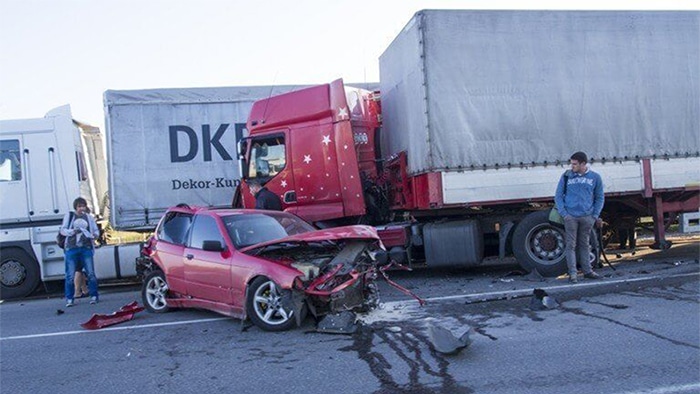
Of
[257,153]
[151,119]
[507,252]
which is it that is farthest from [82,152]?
[507,252]

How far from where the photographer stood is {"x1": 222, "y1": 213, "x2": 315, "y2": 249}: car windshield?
23.0ft

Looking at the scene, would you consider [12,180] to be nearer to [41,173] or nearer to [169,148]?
[41,173]

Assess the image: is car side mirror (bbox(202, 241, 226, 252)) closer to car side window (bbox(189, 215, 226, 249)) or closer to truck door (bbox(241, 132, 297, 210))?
car side window (bbox(189, 215, 226, 249))

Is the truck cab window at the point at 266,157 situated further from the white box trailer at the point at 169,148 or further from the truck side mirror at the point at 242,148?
the white box trailer at the point at 169,148

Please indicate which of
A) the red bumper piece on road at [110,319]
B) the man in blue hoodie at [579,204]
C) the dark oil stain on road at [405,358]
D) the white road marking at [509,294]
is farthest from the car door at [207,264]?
the man in blue hoodie at [579,204]

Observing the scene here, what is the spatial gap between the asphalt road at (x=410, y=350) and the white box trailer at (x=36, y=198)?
298cm

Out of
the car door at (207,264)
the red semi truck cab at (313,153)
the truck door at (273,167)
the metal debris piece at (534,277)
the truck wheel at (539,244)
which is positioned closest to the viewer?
the car door at (207,264)

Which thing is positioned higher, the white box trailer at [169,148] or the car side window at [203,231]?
the white box trailer at [169,148]

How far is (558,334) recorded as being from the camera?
5602 mm

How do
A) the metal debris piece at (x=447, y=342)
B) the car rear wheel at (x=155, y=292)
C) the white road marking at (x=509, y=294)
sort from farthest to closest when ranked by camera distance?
the car rear wheel at (x=155, y=292)
the white road marking at (x=509, y=294)
the metal debris piece at (x=447, y=342)

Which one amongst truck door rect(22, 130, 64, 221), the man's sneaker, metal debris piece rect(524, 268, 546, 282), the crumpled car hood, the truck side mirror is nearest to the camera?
the crumpled car hood

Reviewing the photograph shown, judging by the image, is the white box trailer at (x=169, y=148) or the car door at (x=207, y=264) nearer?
the car door at (x=207, y=264)

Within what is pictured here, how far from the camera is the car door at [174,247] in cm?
743

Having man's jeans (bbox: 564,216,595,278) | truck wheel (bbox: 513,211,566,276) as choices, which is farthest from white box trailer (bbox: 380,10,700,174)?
man's jeans (bbox: 564,216,595,278)
